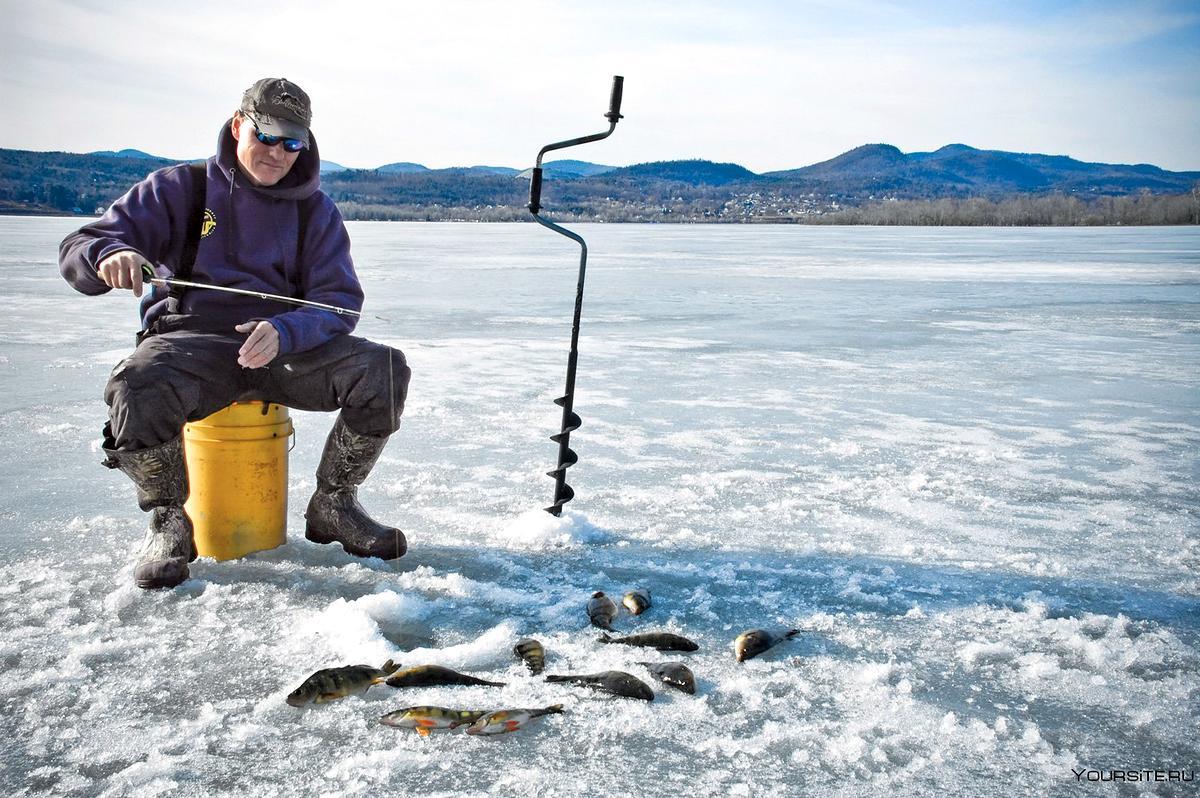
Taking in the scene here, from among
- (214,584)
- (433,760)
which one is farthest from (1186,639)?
(214,584)

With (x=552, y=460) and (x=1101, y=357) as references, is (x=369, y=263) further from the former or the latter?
(x=552, y=460)

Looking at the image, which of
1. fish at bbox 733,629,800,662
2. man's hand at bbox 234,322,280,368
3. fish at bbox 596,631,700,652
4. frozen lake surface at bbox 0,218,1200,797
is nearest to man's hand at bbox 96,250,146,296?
man's hand at bbox 234,322,280,368

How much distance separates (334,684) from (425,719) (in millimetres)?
277

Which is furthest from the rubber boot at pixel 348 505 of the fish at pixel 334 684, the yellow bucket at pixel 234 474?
the fish at pixel 334 684

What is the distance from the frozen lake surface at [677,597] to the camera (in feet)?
7.06

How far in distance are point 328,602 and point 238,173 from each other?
4.79 feet

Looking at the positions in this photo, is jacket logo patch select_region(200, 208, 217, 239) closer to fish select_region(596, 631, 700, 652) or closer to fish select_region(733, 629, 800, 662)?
fish select_region(596, 631, 700, 652)

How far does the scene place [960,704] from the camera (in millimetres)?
2428

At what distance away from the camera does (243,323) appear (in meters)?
3.33

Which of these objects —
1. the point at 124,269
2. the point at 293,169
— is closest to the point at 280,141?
the point at 293,169

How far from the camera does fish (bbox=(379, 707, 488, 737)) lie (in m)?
2.23

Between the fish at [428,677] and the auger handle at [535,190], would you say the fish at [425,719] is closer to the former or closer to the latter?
the fish at [428,677]

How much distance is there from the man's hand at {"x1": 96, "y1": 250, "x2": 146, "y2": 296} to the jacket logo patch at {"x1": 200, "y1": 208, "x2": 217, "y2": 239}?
367mm

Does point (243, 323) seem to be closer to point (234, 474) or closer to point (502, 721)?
point (234, 474)
